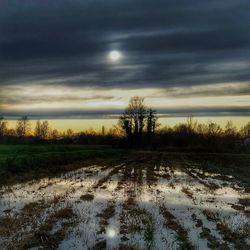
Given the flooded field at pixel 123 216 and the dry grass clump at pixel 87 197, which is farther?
the dry grass clump at pixel 87 197

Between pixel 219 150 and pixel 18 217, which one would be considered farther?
pixel 219 150

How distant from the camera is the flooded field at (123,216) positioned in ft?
40.5

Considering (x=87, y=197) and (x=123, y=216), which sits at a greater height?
(x=87, y=197)

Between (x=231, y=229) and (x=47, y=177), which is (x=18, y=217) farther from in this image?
(x=47, y=177)

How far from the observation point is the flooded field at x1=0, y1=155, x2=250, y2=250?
12.3 metres

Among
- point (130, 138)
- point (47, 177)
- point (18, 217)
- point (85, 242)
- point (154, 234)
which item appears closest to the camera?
point (85, 242)

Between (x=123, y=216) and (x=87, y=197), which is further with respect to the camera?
(x=87, y=197)

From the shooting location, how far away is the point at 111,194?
869 inches

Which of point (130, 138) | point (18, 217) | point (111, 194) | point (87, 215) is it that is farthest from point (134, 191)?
point (130, 138)

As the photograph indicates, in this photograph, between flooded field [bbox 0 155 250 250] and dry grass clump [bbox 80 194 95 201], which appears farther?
dry grass clump [bbox 80 194 95 201]

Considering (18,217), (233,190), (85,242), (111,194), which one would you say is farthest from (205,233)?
(233,190)

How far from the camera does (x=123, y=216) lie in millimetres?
16078

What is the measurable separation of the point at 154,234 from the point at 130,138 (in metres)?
100

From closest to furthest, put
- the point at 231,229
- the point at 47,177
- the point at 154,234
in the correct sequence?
the point at 154,234 < the point at 231,229 < the point at 47,177
